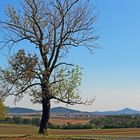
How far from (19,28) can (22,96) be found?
520 centimetres

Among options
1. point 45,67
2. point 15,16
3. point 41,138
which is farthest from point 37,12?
point 41,138

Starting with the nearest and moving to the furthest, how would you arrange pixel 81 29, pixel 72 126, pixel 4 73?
pixel 4 73
pixel 81 29
pixel 72 126

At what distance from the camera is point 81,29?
35.2 m

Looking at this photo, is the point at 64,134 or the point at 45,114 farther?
the point at 64,134

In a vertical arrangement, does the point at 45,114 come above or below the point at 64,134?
below

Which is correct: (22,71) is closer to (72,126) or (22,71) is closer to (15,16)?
(15,16)

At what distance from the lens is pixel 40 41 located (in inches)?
1344

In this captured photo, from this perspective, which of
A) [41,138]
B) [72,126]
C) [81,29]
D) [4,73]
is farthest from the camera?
[72,126]

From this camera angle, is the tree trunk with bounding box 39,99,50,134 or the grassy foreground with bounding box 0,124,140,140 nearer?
the grassy foreground with bounding box 0,124,140,140

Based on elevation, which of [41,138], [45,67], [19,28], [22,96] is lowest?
[41,138]

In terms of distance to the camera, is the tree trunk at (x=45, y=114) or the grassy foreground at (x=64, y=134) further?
the tree trunk at (x=45, y=114)

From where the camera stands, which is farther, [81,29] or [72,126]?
[72,126]

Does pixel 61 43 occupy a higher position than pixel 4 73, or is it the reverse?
pixel 61 43

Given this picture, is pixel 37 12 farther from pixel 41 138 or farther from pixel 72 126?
pixel 72 126
